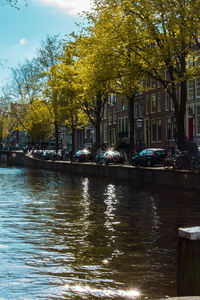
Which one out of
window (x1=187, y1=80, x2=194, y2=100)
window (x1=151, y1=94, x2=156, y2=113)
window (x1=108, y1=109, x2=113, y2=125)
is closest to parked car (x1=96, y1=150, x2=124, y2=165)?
window (x1=187, y1=80, x2=194, y2=100)

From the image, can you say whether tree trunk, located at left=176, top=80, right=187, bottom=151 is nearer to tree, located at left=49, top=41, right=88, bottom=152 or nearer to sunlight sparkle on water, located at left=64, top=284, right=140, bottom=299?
tree, located at left=49, top=41, right=88, bottom=152

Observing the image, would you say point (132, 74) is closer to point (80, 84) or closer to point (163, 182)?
point (163, 182)

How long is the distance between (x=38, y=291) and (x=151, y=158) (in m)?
25.3

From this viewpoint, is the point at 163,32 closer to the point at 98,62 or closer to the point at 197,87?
the point at 98,62

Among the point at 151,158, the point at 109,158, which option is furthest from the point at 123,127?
the point at 151,158

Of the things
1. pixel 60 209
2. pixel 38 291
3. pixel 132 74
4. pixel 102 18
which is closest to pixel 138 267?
pixel 38 291

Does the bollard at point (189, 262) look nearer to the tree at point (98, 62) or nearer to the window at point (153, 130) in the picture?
the tree at point (98, 62)

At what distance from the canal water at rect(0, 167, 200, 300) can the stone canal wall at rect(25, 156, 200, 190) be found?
436cm

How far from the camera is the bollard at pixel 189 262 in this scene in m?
4.75

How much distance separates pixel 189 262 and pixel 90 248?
193 inches

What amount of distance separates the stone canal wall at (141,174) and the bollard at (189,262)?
55.9 feet

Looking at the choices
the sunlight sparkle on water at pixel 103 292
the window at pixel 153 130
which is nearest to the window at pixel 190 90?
the window at pixel 153 130

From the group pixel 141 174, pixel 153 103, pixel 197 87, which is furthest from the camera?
pixel 153 103

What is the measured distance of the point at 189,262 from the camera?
4.81 metres
